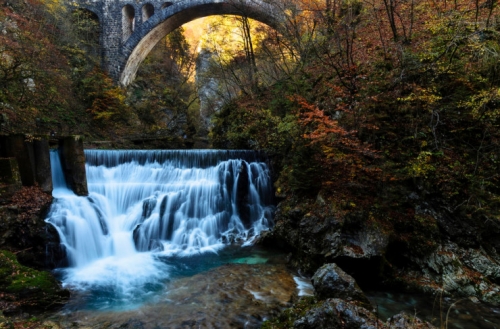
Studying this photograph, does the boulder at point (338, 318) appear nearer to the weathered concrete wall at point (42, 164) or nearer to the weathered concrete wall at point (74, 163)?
the weathered concrete wall at point (42, 164)

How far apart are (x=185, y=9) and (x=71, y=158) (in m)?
15.9

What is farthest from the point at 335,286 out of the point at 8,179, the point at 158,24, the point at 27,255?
the point at 158,24

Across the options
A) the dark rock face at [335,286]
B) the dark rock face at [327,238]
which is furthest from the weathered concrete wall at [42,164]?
the dark rock face at [335,286]

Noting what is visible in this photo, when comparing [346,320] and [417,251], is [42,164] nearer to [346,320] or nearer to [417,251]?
[346,320]

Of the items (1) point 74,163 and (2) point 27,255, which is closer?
(2) point 27,255

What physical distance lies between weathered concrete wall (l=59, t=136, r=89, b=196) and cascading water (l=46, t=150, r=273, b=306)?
0.83 feet

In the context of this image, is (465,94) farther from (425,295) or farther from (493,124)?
(425,295)

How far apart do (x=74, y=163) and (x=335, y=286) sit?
8486mm

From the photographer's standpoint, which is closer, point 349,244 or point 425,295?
point 425,295

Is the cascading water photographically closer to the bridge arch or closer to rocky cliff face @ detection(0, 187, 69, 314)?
rocky cliff face @ detection(0, 187, 69, 314)

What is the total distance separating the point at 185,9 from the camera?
19.7m

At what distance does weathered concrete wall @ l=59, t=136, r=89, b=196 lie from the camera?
847cm

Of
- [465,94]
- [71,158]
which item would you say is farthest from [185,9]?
[465,94]

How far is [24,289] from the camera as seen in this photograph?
438cm
